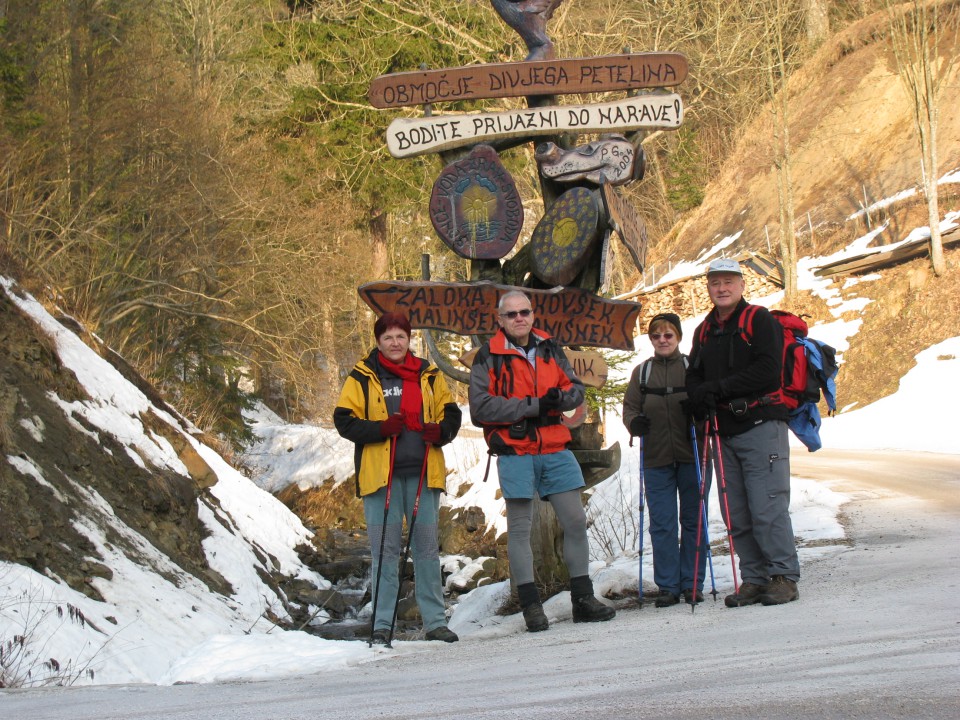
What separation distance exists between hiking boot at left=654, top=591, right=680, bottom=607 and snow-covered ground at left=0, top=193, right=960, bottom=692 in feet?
1.64

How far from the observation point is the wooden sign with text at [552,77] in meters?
7.87

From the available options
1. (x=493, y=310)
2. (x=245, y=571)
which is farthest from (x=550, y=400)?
(x=245, y=571)

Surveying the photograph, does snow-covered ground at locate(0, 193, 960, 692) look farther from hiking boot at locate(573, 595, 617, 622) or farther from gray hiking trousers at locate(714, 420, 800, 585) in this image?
gray hiking trousers at locate(714, 420, 800, 585)

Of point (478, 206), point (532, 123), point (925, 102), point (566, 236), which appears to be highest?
point (925, 102)

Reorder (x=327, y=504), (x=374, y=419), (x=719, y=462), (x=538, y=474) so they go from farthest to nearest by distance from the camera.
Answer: (x=327, y=504) < (x=374, y=419) < (x=538, y=474) < (x=719, y=462)

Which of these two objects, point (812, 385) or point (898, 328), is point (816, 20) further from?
point (812, 385)

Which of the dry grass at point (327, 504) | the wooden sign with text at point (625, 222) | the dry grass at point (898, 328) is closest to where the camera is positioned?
the wooden sign with text at point (625, 222)

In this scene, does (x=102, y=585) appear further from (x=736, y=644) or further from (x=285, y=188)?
(x=285, y=188)

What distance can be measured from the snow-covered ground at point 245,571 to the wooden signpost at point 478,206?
2421 mm

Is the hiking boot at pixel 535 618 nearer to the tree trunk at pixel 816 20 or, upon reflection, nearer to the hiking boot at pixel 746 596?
the hiking boot at pixel 746 596

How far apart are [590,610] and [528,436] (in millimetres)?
1021

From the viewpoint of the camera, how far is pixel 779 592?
5977mm

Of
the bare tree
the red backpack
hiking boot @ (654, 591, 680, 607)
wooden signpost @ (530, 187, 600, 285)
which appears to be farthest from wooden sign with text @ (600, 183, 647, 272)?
the bare tree

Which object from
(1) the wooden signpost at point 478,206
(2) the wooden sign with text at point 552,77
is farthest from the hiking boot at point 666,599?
(2) the wooden sign with text at point 552,77
